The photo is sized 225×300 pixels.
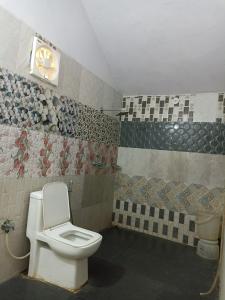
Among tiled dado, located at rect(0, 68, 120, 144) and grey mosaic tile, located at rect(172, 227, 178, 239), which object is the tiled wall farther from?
grey mosaic tile, located at rect(172, 227, 178, 239)

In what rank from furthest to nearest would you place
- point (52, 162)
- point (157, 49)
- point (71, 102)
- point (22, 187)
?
point (157, 49), point (71, 102), point (52, 162), point (22, 187)

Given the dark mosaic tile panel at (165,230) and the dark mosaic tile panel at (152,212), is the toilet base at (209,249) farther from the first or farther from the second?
the dark mosaic tile panel at (152,212)

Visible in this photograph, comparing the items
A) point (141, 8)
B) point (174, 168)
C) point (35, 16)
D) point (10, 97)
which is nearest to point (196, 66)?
point (141, 8)

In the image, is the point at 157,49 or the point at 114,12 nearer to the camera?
the point at 114,12

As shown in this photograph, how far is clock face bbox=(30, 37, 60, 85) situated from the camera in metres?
2.04

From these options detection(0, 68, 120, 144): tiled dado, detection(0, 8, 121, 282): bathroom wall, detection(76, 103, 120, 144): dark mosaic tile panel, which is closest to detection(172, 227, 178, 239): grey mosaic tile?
detection(0, 8, 121, 282): bathroom wall

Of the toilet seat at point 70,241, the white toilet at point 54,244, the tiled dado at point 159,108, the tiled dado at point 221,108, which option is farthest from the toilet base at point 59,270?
the tiled dado at point 221,108

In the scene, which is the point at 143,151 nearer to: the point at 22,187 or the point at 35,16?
the point at 22,187

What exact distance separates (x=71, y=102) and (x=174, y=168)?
1.64 m

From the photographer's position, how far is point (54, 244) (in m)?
1.91

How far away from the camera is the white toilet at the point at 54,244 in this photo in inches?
74.5

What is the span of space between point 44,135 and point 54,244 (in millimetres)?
932

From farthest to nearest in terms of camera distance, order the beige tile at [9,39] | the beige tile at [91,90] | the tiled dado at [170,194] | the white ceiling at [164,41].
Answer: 1. the tiled dado at [170,194]
2. the beige tile at [91,90]
3. the white ceiling at [164,41]
4. the beige tile at [9,39]

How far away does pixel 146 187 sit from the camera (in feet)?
11.3
